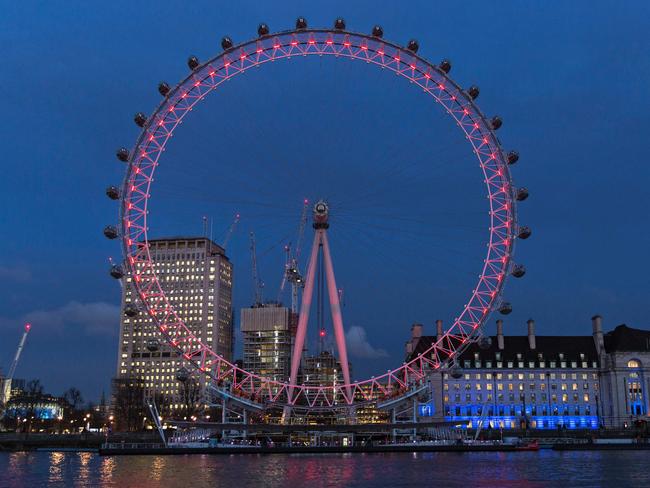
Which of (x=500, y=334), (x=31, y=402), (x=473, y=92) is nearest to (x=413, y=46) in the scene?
(x=473, y=92)

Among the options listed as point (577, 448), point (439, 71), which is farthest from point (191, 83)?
point (577, 448)

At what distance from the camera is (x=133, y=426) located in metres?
142

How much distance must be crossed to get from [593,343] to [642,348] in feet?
26.9

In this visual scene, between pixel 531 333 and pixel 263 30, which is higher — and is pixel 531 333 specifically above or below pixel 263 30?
below

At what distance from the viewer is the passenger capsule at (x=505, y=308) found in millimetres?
69312

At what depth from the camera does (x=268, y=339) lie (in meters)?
199

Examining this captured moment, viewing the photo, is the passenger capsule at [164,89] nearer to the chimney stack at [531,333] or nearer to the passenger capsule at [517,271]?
the passenger capsule at [517,271]

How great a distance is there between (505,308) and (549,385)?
63.9m

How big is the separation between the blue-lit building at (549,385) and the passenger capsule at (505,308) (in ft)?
186

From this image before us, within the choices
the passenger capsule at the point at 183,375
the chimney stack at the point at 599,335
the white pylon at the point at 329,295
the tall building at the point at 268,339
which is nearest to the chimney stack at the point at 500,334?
the chimney stack at the point at 599,335

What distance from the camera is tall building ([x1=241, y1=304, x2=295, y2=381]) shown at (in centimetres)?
19725

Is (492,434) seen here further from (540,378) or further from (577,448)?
(540,378)

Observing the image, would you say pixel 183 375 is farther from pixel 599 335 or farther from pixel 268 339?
pixel 268 339

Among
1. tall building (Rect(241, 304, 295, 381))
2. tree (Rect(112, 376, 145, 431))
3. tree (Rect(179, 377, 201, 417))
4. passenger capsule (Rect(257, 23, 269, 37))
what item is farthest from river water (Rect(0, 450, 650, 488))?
tall building (Rect(241, 304, 295, 381))
